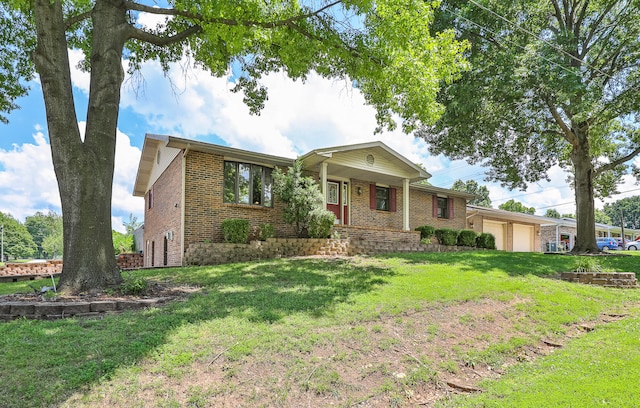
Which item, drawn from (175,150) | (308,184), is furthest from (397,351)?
(175,150)

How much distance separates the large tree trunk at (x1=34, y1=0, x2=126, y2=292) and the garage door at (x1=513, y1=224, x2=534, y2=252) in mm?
26901

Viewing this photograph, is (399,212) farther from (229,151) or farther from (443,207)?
(229,151)

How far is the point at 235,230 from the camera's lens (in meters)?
11.1

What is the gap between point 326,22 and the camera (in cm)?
830

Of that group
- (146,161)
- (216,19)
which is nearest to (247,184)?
(216,19)

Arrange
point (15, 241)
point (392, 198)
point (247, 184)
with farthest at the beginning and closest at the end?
point (15, 241)
point (392, 198)
point (247, 184)

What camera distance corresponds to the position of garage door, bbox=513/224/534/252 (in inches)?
1019

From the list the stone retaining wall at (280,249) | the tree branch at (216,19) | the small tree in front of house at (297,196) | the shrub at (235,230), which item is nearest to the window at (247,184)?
the small tree in front of house at (297,196)

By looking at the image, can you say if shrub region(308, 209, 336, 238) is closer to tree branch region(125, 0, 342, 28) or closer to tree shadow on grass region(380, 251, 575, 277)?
tree shadow on grass region(380, 251, 575, 277)

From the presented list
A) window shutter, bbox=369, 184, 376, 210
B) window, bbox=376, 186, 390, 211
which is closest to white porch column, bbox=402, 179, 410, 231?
window, bbox=376, 186, 390, 211

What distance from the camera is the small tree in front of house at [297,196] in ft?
38.8

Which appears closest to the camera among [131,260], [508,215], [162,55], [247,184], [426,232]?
[162,55]

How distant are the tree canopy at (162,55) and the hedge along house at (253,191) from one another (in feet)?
10.9

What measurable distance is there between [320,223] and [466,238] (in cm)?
847
